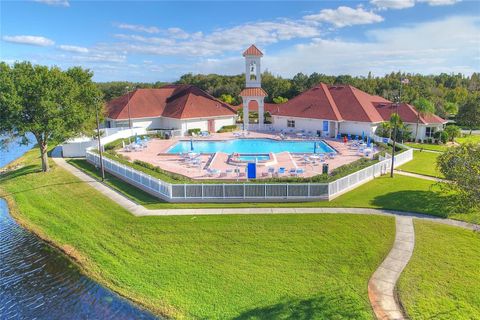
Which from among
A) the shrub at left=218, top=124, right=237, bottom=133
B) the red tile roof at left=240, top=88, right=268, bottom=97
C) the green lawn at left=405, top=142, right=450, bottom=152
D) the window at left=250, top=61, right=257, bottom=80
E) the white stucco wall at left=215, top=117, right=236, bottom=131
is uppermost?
the window at left=250, top=61, right=257, bottom=80

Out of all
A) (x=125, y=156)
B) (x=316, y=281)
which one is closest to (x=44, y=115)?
(x=125, y=156)

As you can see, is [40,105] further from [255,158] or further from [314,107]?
[314,107]

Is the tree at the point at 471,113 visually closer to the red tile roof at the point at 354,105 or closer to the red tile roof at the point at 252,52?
the red tile roof at the point at 354,105

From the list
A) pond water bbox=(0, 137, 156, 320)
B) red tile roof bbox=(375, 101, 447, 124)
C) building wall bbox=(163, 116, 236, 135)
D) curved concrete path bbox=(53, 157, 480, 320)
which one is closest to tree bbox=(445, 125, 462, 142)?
red tile roof bbox=(375, 101, 447, 124)

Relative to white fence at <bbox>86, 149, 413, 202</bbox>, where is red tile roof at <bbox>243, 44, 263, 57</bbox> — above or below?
above

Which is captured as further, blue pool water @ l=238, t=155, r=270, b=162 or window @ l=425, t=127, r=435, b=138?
window @ l=425, t=127, r=435, b=138

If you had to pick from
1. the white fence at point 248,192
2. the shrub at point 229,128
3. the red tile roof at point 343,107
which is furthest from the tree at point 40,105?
the red tile roof at point 343,107

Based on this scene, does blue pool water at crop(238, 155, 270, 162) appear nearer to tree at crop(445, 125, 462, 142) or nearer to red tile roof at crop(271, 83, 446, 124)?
red tile roof at crop(271, 83, 446, 124)

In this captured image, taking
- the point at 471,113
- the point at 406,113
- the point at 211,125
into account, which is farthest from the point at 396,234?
the point at 471,113

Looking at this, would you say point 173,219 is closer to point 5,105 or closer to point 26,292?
point 26,292
